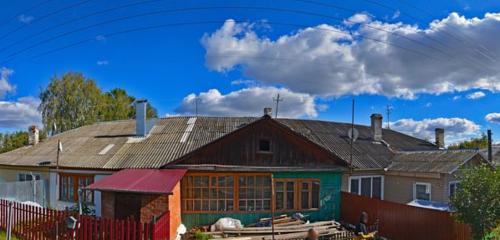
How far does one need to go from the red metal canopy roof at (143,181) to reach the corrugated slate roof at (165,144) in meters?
0.82

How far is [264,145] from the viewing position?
716 inches

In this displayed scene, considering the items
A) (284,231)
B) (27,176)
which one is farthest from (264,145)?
(27,176)

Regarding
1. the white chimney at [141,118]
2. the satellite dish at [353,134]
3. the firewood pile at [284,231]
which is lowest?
the firewood pile at [284,231]

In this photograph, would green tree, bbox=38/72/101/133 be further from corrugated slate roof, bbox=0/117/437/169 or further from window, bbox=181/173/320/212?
window, bbox=181/173/320/212

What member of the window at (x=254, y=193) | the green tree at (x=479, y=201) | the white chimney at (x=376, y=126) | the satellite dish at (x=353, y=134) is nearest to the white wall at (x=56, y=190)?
the window at (x=254, y=193)

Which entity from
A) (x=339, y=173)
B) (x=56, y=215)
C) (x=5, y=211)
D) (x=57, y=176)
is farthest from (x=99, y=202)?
(x=339, y=173)

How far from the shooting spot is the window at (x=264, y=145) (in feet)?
59.4

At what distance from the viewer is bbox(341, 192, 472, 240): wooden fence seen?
45.5 ft

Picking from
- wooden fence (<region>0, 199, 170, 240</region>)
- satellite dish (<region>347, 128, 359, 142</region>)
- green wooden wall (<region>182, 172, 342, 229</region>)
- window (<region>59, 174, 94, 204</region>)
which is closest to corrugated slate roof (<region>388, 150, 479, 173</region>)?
satellite dish (<region>347, 128, 359, 142</region>)

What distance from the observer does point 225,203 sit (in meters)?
17.3

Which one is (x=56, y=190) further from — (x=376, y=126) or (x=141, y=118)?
(x=376, y=126)

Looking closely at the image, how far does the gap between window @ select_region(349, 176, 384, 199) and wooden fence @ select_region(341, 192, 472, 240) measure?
197 cm

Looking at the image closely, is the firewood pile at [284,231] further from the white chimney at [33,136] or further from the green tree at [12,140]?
the green tree at [12,140]

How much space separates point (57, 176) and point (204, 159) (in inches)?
330
